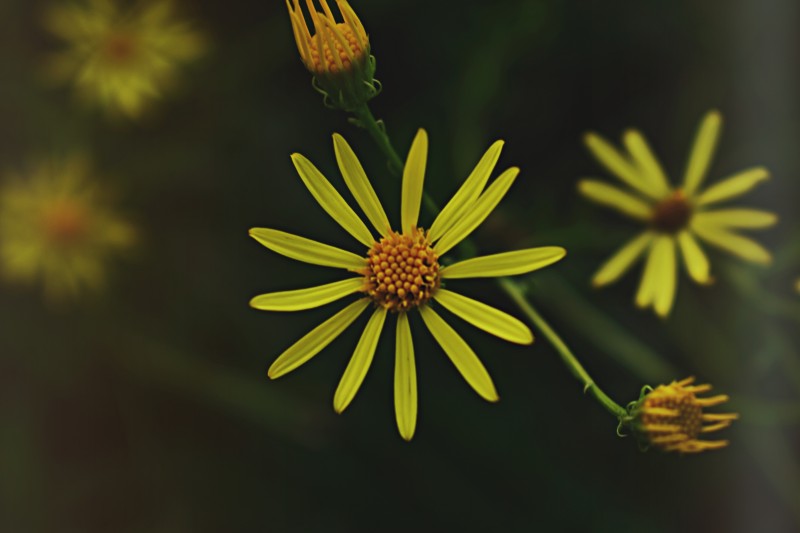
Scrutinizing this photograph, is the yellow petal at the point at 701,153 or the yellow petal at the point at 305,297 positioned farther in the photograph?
the yellow petal at the point at 701,153

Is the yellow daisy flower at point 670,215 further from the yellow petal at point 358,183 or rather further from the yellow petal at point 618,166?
the yellow petal at point 358,183

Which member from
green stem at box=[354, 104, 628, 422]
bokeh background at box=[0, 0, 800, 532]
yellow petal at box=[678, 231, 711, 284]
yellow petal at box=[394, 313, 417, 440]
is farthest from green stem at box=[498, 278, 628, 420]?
bokeh background at box=[0, 0, 800, 532]

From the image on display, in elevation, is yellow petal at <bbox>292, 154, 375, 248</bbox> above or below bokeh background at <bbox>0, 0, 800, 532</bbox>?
below

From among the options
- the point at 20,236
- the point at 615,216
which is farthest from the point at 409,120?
the point at 20,236

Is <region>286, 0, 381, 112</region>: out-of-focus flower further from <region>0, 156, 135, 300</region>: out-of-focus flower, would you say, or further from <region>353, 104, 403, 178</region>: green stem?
<region>0, 156, 135, 300</region>: out-of-focus flower

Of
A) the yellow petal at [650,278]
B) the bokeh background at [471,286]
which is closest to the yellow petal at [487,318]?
the yellow petal at [650,278]

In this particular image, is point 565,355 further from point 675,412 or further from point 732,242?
point 732,242

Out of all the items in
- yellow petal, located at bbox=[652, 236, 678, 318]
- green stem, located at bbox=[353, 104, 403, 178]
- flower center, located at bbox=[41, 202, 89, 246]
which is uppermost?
flower center, located at bbox=[41, 202, 89, 246]
